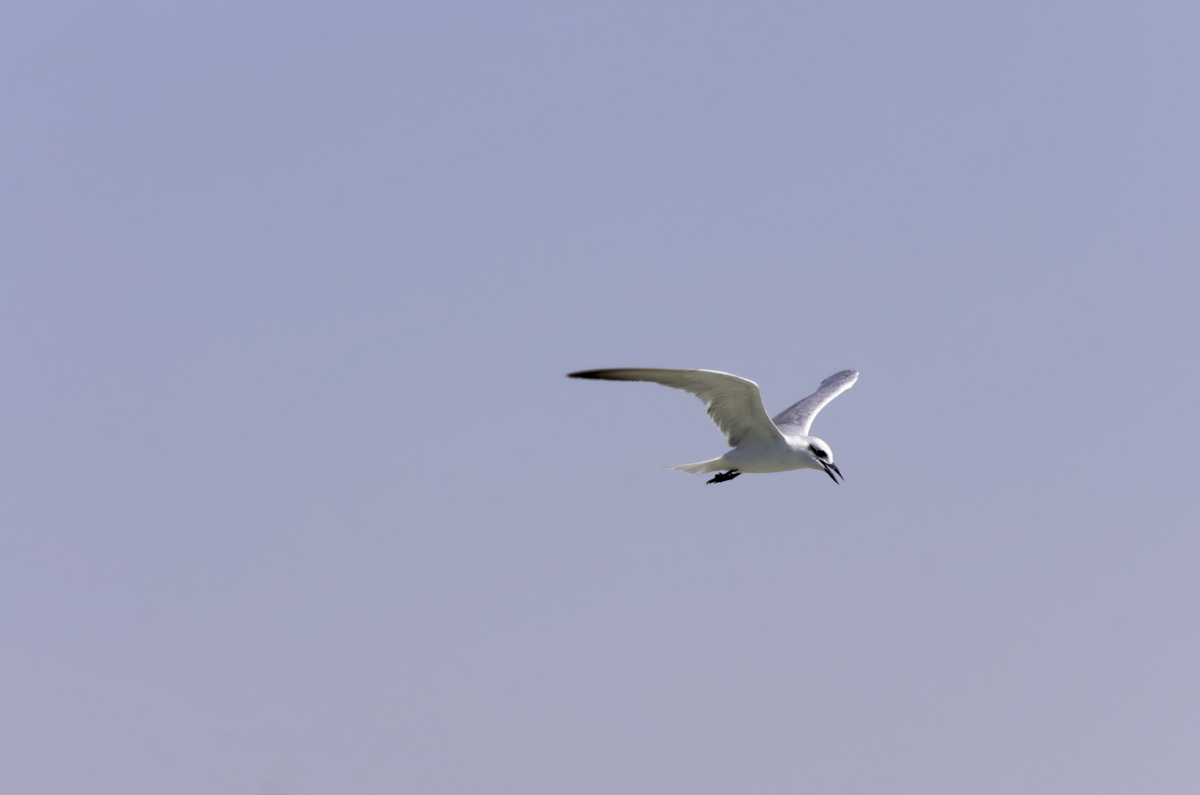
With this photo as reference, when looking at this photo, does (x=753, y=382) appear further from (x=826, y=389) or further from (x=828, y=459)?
(x=826, y=389)

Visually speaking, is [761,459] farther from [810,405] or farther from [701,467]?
[810,405]

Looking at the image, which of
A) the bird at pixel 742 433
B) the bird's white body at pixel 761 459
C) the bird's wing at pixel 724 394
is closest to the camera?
the bird's wing at pixel 724 394

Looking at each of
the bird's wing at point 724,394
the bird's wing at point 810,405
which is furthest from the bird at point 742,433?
the bird's wing at point 810,405

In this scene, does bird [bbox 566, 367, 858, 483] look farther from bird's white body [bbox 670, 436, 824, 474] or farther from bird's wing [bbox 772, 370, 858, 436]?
bird's wing [bbox 772, 370, 858, 436]

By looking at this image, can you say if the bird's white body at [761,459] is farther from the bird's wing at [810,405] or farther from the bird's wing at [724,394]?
the bird's wing at [810,405]

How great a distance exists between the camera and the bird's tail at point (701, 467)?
36531 millimetres

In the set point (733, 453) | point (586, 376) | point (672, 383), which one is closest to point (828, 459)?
point (733, 453)

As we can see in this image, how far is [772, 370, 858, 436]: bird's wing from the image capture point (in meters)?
41.7

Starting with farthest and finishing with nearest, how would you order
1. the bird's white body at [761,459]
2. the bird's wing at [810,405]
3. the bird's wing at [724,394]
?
the bird's wing at [810,405], the bird's white body at [761,459], the bird's wing at [724,394]

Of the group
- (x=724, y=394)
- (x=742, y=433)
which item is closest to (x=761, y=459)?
(x=742, y=433)

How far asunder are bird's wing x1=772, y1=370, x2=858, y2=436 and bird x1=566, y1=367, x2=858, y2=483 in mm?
1537

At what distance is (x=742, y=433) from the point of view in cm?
3628

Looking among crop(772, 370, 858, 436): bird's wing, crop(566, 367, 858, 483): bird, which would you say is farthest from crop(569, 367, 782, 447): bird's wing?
crop(772, 370, 858, 436): bird's wing

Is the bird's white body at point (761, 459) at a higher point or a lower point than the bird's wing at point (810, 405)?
lower
